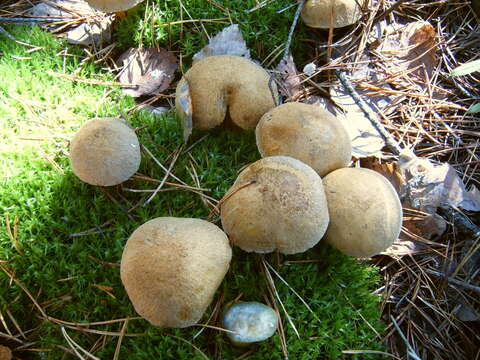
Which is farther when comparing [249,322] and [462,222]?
[462,222]

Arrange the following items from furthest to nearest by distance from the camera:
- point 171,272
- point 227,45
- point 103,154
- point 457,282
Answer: point 227,45 → point 457,282 → point 103,154 → point 171,272

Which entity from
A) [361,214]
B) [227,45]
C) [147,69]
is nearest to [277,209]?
[361,214]

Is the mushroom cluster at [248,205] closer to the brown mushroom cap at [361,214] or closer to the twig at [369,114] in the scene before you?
the brown mushroom cap at [361,214]

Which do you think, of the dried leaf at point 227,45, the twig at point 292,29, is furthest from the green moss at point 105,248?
the twig at point 292,29

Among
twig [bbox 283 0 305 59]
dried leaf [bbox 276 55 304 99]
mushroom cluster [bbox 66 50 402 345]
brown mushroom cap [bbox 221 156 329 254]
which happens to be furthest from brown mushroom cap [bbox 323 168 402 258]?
twig [bbox 283 0 305 59]

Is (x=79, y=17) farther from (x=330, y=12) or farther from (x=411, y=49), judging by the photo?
(x=411, y=49)

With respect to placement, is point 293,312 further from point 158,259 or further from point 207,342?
point 158,259
